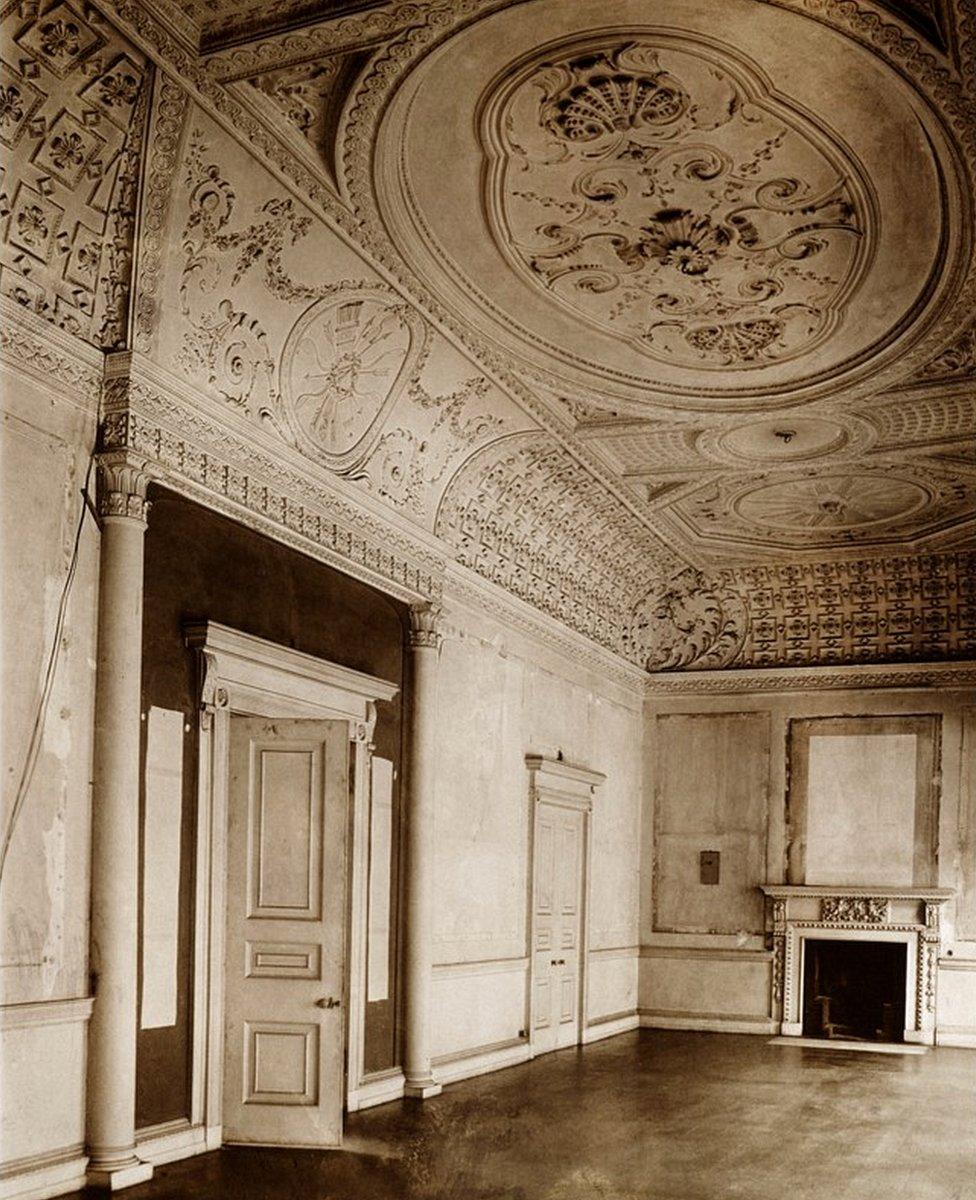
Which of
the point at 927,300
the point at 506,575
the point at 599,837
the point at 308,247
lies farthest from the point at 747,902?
the point at 308,247

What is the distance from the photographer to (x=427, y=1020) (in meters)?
10.3

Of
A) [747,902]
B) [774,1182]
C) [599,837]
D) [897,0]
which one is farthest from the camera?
[747,902]

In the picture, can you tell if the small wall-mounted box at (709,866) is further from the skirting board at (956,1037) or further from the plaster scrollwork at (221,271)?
the plaster scrollwork at (221,271)

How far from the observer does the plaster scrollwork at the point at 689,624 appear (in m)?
16.7

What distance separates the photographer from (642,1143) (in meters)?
8.61

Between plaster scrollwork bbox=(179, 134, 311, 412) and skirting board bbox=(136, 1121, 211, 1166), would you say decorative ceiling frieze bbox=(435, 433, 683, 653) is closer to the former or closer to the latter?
plaster scrollwork bbox=(179, 134, 311, 412)

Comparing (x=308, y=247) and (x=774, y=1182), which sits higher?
(x=308, y=247)

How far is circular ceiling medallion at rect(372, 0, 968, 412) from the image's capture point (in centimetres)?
635

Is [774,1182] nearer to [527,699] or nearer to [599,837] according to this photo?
[527,699]

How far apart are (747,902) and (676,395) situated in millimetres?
7768

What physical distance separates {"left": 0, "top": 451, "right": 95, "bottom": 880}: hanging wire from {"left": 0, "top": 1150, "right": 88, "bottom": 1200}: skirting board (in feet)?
4.68

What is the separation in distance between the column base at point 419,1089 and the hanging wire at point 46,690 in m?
4.87

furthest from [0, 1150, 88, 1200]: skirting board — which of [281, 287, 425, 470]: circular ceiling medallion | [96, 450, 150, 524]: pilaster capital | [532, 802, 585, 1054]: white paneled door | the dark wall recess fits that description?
[532, 802, 585, 1054]: white paneled door

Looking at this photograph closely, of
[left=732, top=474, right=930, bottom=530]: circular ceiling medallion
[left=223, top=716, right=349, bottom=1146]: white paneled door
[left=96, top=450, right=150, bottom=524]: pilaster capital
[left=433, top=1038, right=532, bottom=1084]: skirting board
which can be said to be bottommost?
[left=433, top=1038, right=532, bottom=1084]: skirting board
